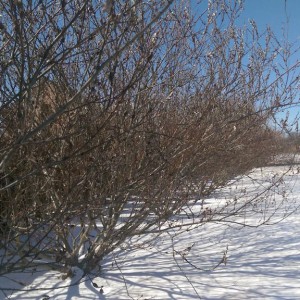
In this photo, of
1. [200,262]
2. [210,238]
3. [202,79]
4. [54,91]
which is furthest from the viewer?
[210,238]

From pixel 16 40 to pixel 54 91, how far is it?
4.50 ft

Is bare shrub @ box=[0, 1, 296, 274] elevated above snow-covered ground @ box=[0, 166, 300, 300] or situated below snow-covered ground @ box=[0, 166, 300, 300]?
above

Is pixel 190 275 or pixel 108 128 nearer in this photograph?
pixel 108 128

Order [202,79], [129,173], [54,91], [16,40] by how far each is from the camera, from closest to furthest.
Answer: [16,40] < [54,91] < [129,173] < [202,79]

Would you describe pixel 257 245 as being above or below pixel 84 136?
below

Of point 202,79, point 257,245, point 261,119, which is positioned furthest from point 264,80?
point 257,245

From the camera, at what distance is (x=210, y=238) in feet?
18.8

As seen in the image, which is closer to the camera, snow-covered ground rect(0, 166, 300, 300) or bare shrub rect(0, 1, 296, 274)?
bare shrub rect(0, 1, 296, 274)

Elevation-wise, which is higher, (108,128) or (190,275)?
(108,128)

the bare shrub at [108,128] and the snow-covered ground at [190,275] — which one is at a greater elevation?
the bare shrub at [108,128]

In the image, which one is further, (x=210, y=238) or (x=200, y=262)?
(x=210, y=238)

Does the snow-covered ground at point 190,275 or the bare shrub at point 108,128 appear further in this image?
the snow-covered ground at point 190,275

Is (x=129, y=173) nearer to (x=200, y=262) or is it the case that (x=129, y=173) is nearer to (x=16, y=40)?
(x=200, y=262)

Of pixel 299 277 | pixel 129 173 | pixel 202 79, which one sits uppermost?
pixel 202 79
